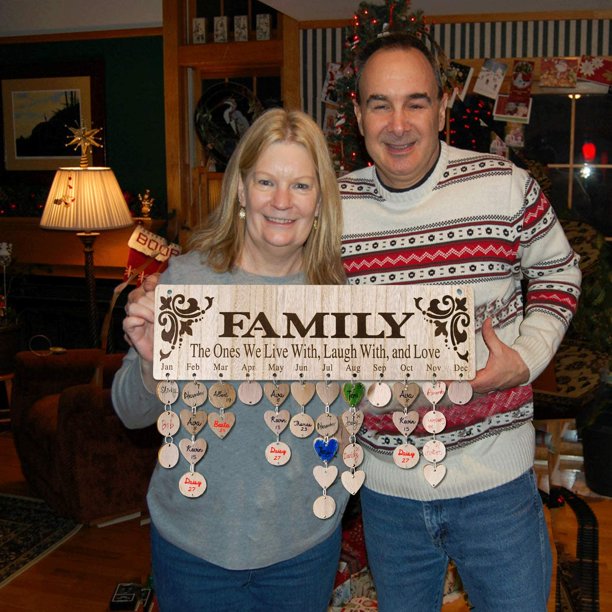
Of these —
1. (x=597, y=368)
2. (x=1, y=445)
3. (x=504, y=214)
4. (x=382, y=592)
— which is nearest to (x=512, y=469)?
(x=382, y=592)

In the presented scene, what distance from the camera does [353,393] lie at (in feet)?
4.43

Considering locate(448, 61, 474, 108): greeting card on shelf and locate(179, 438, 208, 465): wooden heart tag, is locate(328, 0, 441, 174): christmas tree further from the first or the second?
locate(179, 438, 208, 465): wooden heart tag

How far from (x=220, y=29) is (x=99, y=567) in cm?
398

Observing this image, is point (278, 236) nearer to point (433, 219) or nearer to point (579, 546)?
point (433, 219)

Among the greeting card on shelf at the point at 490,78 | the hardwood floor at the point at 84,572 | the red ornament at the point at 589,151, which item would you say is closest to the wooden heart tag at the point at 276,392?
the hardwood floor at the point at 84,572

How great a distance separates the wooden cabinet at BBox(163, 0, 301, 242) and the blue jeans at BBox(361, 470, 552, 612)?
440cm

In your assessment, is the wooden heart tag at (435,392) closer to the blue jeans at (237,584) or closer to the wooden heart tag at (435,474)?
the wooden heart tag at (435,474)

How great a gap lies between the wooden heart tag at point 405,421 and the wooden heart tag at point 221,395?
287mm

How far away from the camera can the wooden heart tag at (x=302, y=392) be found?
1.35 meters

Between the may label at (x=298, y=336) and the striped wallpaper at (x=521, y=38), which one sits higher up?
the striped wallpaper at (x=521, y=38)

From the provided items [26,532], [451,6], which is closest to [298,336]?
[26,532]

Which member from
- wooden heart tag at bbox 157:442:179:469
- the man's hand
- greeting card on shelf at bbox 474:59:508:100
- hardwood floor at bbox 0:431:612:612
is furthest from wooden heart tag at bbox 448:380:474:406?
greeting card on shelf at bbox 474:59:508:100

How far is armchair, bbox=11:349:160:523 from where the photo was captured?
3508mm

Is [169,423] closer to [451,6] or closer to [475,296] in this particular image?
[475,296]
